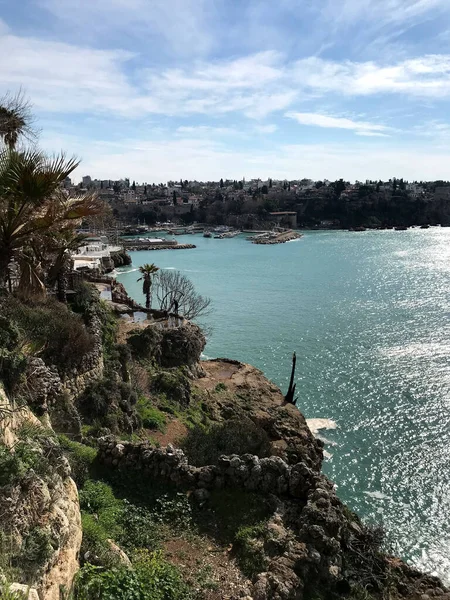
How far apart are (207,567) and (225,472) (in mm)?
2589

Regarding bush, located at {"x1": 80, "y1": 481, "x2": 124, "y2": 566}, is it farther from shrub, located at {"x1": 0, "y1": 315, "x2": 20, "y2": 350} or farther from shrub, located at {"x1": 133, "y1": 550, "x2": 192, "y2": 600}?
shrub, located at {"x1": 0, "y1": 315, "x2": 20, "y2": 350}

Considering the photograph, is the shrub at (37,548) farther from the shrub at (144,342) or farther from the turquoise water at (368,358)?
the shrub at (144,342)

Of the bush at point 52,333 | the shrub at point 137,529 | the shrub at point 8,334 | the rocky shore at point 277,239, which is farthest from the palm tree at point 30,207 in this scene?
the rocky shore at point 277,239

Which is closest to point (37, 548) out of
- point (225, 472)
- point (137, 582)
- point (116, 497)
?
point (137, 582)

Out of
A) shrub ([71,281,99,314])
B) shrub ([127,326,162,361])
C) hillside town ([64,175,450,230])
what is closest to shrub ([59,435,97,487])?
shrub ([71,281,99,314])

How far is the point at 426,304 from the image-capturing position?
174ft

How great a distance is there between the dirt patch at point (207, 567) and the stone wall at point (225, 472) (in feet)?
4.67

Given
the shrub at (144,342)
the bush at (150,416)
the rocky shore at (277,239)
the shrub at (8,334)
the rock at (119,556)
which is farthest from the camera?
the rocky shore at (277,239)

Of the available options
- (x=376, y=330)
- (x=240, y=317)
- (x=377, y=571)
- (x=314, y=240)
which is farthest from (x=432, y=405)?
(x=314, y=240)

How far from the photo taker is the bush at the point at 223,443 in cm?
1474

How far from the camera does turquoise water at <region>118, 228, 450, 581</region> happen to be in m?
19.8

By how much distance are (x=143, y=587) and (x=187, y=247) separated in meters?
112

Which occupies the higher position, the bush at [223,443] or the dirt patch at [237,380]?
the bush at [223,443]

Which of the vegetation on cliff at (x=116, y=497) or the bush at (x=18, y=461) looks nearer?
the bush at (x=18, y=461)
